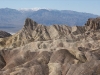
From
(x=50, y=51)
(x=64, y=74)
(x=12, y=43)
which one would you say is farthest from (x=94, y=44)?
(x=12, y=43)

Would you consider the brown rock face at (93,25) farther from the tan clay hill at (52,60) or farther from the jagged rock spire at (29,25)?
the tan clay hill at (52,60)

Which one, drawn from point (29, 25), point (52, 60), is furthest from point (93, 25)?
point (52, 60)

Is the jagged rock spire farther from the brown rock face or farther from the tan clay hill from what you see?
the tan clay hill

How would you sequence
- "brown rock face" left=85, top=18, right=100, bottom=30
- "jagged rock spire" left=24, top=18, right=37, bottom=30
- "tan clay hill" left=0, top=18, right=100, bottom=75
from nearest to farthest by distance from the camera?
"tan clay hill" left=0, top=18, right=100, bottom=75 < "jagged rock spire" left=24, top=18, right=37, bottom=30 < "brown rock face" left=85, top=18, right=100, bottom=30

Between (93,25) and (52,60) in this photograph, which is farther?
(93,25)

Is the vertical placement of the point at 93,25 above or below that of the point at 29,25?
above

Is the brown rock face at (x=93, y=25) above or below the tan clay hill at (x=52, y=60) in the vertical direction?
below

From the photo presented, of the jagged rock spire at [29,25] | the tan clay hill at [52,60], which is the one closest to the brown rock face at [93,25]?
the jagged rock spire at [29,25]

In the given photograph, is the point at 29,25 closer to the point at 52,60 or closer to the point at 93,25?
the point at 93,25

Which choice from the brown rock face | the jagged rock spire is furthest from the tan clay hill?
the jagged rock spire

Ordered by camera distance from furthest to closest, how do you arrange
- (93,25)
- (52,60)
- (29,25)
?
(93,25), (29,25), (52,60)

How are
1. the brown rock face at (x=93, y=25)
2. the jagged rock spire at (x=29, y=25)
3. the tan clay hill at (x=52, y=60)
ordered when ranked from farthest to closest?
1. the brown rock face at (x=93, y=25)
2. the jagged rock spire at (x=29, y=25)
3. the tan clay hill at (x=52, y=60)

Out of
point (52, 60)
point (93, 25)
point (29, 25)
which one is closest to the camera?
point (52, 60)
